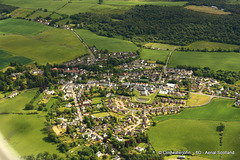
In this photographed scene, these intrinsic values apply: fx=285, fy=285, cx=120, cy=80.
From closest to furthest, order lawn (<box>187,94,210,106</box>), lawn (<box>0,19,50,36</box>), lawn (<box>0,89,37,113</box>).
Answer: lawn (<box>0,89,37,113</box>)
lawn (<box>187,94,210,106</box>)
lawn (<box>0,19,50,36</box>)

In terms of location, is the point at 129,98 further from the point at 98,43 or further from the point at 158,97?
the point at 98,43

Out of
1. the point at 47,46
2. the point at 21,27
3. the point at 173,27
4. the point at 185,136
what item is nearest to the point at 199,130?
the point at 185,136

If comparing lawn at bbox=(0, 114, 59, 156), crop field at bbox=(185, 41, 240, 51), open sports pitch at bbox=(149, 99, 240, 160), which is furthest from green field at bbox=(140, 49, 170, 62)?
lawn at bbox=(0, 114, 59, 156)

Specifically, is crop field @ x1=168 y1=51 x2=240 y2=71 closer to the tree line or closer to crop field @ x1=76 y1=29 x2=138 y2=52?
the tree line

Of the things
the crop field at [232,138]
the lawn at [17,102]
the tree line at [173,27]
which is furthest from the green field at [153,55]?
the crop field at [232,138]

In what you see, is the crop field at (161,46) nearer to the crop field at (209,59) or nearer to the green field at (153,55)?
the green field at (153,55)

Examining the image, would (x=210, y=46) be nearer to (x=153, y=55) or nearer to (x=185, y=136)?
(x=153, y=55)
